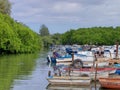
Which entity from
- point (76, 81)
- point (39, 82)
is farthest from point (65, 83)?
point (39, 82)

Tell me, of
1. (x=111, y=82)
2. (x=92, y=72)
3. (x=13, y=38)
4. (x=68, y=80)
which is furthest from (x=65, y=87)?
(x=13, y=38)

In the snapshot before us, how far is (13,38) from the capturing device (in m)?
104

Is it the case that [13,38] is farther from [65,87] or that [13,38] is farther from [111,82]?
[111,82]

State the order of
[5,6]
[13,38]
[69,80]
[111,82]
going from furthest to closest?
1. [5,6]
2. [13,38]
3. [69,80]
4. [111,82]

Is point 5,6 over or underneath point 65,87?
over

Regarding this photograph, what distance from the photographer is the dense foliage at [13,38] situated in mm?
98938

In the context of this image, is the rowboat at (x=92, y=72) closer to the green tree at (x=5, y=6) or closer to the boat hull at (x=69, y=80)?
the boat hull at (x=69, y=80)

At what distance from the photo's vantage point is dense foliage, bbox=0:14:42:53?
98938 mm

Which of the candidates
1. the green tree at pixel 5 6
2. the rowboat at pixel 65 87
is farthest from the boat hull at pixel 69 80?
the green tree at pixel 5 6

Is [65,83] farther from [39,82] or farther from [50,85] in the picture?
[39,82]

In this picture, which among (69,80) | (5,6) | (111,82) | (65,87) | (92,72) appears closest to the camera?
(111,82)

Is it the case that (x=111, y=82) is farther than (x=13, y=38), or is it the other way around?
(x=13, y=38)

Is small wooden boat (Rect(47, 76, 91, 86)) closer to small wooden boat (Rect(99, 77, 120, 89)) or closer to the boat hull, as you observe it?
the boat hull

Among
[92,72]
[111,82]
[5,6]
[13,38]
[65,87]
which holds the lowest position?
[65,87]
